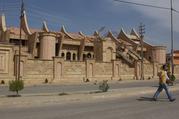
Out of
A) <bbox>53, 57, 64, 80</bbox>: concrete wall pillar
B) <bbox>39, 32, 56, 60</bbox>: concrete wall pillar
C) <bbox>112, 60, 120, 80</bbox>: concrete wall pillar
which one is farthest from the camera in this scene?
<bbox>39, 32, 56, 60</bbox>: concrete wall pillar

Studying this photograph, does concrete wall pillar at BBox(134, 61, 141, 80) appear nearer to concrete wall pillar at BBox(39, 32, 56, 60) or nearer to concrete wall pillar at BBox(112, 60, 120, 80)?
concrete wall pillar at BBox(112, 60, 120, 80)

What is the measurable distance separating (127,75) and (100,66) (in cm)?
652


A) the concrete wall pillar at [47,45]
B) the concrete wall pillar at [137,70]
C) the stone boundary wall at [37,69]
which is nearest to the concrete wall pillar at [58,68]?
the stone boundary wall at [37,69]

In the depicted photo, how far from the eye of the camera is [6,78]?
1476 inches

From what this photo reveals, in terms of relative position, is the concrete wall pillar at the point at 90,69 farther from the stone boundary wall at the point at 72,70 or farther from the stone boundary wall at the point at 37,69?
the stone boundary wall at the point at 37,69

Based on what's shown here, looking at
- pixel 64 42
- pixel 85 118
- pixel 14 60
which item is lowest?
pixel 85 118

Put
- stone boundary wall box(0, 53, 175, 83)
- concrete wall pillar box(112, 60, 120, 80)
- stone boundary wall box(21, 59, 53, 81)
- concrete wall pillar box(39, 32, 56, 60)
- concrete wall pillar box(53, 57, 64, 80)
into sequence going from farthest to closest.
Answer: concrete wall pillar box(39, 32, 56, 60) → concrete wall pillar box(112, 60, 120, 80) → concrete wall pillar box(53, 57, 64, 80) → stone boundary wall box(0, 53, 175, 83) → stone boundary wall box(21, 59, 53, 81)

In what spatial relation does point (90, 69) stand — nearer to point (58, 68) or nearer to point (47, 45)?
point (58, 68)

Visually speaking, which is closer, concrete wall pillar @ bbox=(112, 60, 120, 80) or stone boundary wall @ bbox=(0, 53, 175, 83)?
stone boundary wall @ bbox=(0, 53, 175, 83)

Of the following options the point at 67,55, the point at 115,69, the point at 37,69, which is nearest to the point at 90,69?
the point at 115,69

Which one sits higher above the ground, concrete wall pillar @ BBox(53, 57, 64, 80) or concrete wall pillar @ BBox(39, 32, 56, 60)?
concrete wall pillar @ BBox(39, 32, 56, 60)

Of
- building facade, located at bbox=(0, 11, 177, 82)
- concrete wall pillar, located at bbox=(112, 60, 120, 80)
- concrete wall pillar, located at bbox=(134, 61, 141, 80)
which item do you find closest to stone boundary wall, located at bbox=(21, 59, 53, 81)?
building facade, located at bbox=(0, 11, 177, 82)

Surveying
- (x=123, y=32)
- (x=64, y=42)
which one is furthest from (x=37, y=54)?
(x=123, y=32)

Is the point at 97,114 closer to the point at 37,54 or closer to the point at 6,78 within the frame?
the point at 6,78
